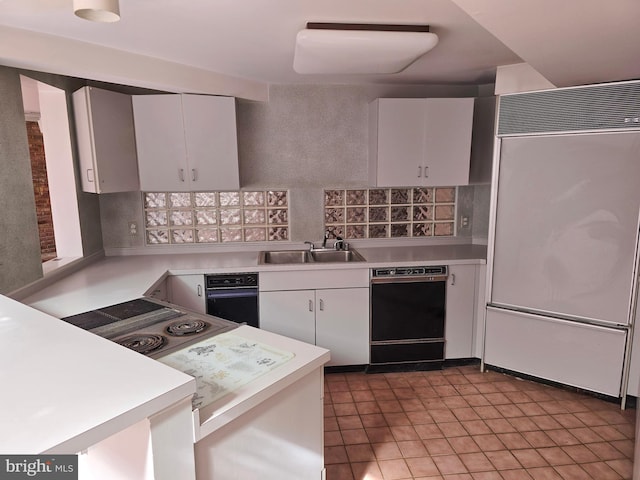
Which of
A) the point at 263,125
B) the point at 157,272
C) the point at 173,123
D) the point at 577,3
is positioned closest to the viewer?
the point at 577,3

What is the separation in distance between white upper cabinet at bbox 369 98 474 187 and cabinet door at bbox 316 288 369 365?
0.94 metres

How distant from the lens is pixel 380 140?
10.8 ft

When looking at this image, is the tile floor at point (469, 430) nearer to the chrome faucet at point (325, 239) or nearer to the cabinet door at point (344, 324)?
the cabinet door at point (344, 324)

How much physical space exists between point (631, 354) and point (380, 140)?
7.25 ft

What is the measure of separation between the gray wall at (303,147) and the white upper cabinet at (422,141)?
32 centimetres

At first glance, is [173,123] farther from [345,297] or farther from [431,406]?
[431,406]

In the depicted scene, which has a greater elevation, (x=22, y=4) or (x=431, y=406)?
(x=22, y=4)

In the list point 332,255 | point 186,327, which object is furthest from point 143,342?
point 332,255

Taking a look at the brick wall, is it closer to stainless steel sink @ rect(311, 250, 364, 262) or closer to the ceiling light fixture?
stainless steel sink @ rect(311, 250, 364, 262)

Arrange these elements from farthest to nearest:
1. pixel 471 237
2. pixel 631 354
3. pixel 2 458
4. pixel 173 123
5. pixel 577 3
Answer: pixel 471 237 < pixel 173 123 < pixel 631 354 < pixel 577 3 < pixel 2 458

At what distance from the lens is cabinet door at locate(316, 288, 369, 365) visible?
315cm

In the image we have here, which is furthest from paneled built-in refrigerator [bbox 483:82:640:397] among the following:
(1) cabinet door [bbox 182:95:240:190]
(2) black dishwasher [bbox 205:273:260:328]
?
(1) cabinet door [bbox 182:95:240:190]

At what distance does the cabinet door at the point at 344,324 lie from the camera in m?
3.15

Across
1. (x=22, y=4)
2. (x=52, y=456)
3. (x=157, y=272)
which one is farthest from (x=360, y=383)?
(x=22, y=4)
